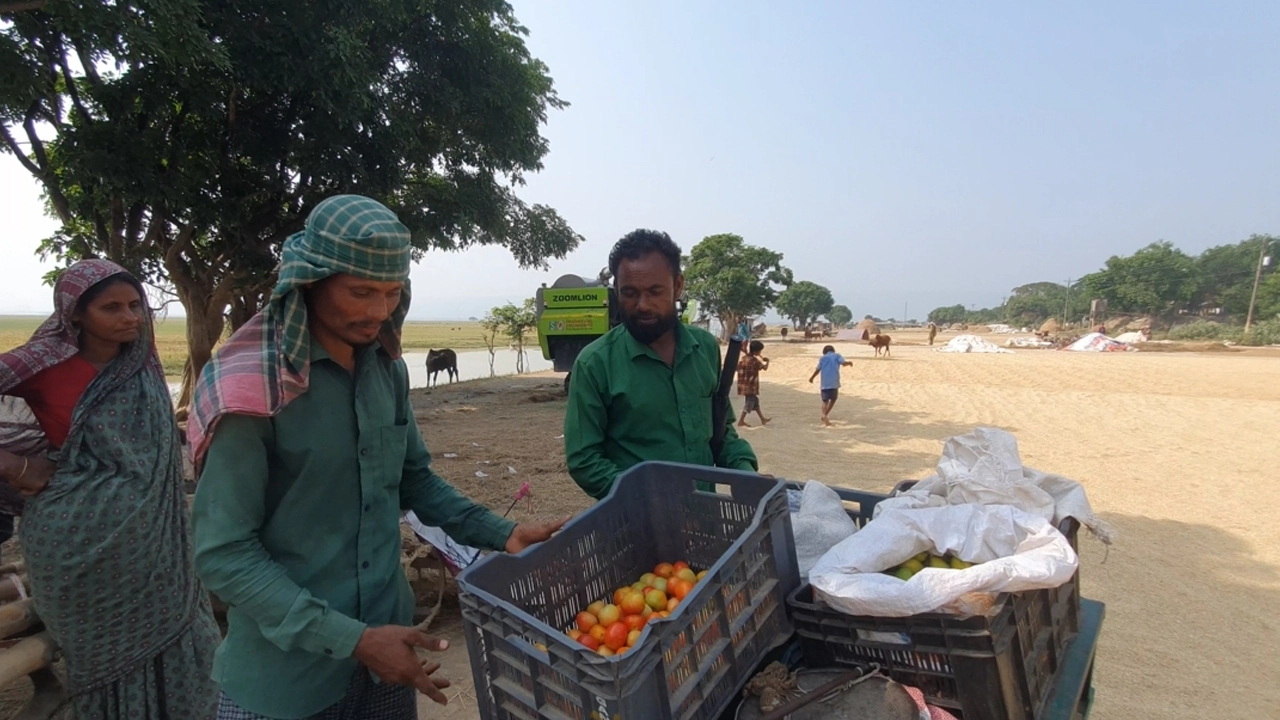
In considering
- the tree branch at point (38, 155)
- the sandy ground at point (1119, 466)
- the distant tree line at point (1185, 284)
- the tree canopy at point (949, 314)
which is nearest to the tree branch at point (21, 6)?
the tree branch at point (38, 155)

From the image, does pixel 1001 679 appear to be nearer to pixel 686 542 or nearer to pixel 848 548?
pixel 848 548

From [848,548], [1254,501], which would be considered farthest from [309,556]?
[1254,501]

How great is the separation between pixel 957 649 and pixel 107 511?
105 inches

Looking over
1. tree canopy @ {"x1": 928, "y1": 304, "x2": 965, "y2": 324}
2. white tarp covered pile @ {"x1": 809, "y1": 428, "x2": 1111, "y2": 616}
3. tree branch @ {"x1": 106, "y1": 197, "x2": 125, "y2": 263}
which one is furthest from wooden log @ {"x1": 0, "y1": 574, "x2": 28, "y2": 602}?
tree canopy @ {"x1": 928, "y1": 304, "x2": 965, "y2": 324}

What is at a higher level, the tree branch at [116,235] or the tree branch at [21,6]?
the tree branch at [21,6]

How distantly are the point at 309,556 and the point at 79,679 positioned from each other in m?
1.49

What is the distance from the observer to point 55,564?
84.2 inches

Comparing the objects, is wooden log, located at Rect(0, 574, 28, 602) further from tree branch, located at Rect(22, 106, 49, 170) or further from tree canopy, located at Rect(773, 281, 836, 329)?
tree canopy, located at Rect(773, 281, 836, 329)

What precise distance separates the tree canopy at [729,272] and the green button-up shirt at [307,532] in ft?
133

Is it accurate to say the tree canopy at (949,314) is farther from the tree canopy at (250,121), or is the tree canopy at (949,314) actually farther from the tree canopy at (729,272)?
the tree canopy at (250,121)

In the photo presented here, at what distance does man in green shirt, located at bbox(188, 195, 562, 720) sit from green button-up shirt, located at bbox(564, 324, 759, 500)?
27.1 inches

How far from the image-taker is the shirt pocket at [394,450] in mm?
1619

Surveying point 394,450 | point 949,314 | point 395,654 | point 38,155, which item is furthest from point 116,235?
point 949,314

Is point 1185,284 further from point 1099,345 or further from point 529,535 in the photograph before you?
point 529,535
